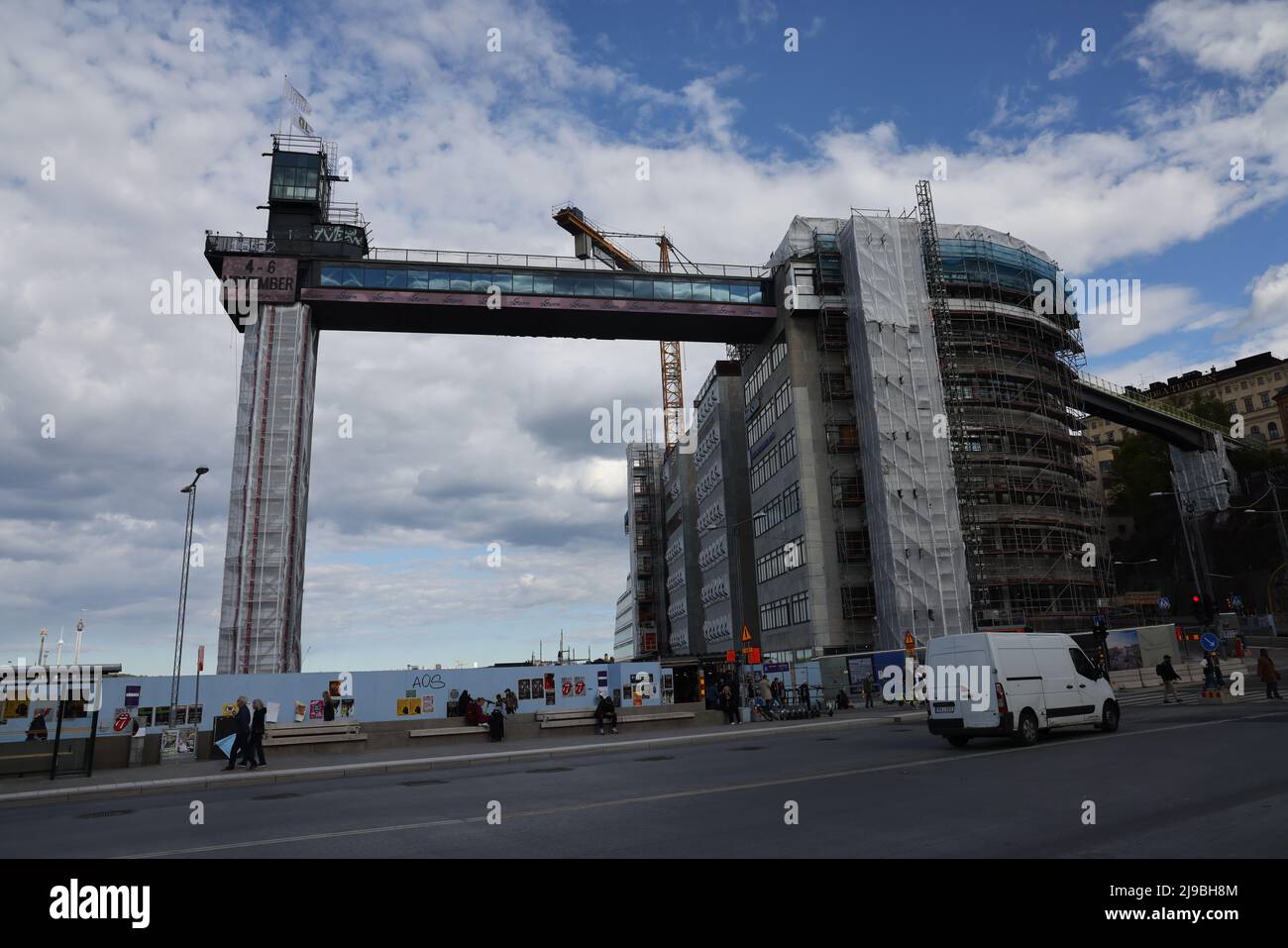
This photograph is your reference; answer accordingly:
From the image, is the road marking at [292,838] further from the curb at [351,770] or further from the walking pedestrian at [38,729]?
the walking pedestrian at [38,729]

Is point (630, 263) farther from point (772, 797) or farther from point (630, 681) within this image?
point (772, 797)

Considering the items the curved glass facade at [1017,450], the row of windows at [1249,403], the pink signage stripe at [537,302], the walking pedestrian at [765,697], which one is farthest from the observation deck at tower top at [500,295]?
the row of windows at [1249,403]

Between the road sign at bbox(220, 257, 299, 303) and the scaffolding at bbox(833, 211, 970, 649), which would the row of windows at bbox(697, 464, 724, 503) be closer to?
the scaffolding at bbox(833, 211, 970, 649)

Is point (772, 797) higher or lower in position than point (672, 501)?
lower

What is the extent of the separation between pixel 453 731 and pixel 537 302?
4455cm

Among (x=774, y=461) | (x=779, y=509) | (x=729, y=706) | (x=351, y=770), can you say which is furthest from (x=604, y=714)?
(x=774, y=461)

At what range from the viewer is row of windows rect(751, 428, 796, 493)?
65.4 m

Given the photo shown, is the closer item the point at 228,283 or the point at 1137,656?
the point at 1137,656

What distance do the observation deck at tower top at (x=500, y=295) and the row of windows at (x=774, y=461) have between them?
10.4 metres

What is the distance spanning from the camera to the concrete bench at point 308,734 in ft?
84.3

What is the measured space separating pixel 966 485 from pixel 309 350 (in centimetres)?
5014
